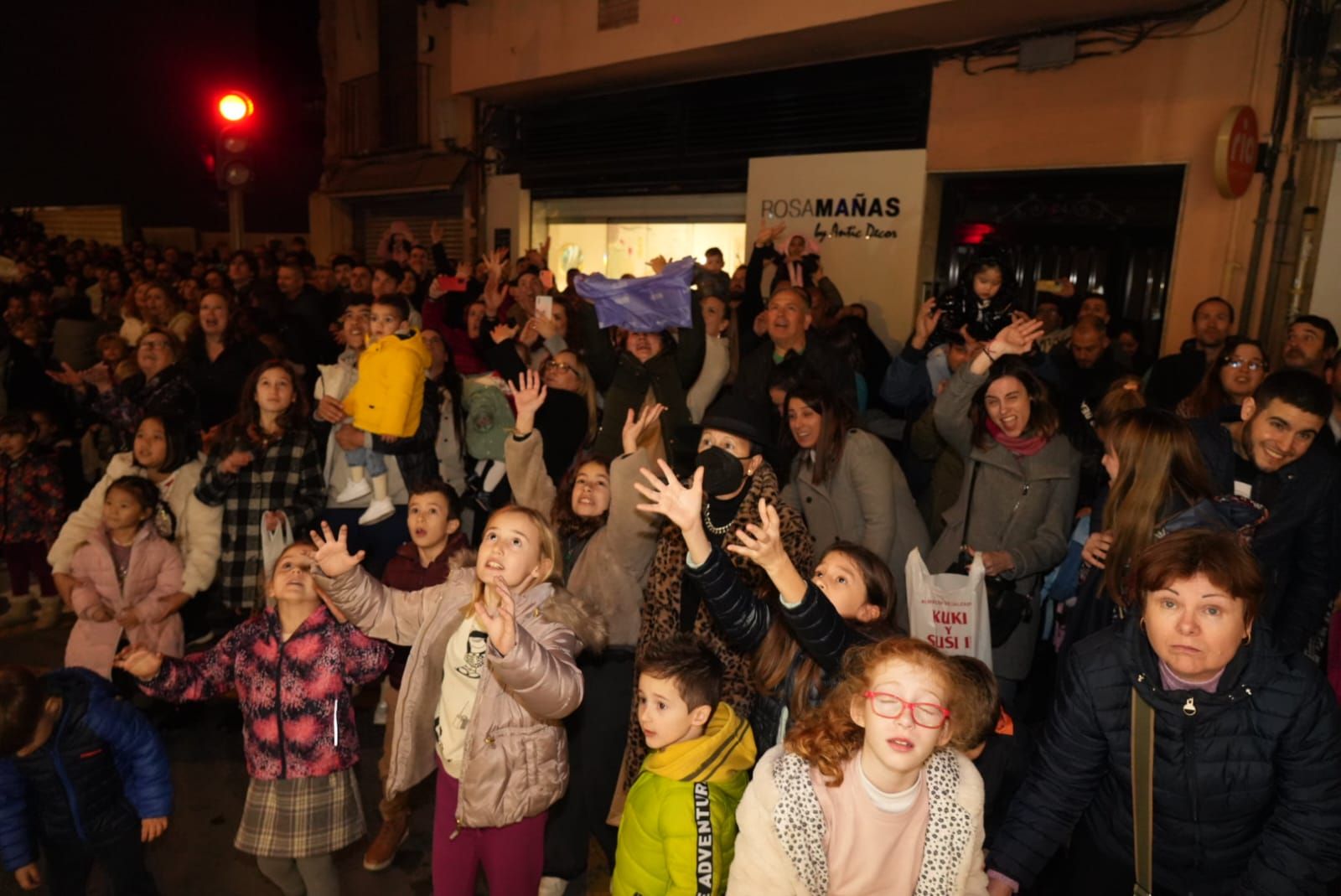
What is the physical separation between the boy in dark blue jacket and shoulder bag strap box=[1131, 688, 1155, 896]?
2.95m

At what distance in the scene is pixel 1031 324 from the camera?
3875 millimetres

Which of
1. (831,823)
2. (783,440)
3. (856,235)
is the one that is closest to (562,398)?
(783,440)

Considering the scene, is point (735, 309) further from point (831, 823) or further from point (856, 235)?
point (831, 823)

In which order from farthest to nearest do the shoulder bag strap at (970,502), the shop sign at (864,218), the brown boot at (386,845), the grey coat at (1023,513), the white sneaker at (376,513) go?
the shop sign at (864,218), the white sneaker at (376,513), the shoulder bag strap at (970,502), the grey coat at (1023,513), the brown boot at (386,845)

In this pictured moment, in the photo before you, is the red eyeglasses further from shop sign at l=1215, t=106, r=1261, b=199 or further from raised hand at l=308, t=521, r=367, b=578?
shop sign at l=1215, t=106, r=1261, b=199

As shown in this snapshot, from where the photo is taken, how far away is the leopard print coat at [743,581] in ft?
10.4

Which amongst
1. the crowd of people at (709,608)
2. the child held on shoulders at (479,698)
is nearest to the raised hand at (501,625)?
the crowd of people at (709,608)

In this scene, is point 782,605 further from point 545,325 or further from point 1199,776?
point 545,325

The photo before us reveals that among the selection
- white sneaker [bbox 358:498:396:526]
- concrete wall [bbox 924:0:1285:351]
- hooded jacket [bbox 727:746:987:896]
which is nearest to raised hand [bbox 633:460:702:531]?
hooded jacket [bbox 727:746:987:896]

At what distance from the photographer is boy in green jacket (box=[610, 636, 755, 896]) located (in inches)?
98.0

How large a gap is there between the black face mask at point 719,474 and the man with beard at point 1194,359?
3740 mm

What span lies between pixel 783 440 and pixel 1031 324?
1.25 meters

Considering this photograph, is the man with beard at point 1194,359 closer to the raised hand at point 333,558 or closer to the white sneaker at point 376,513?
the white sneaker at point 376,513

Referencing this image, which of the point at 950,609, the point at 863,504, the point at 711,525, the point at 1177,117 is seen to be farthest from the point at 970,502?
the point at 1177,117
